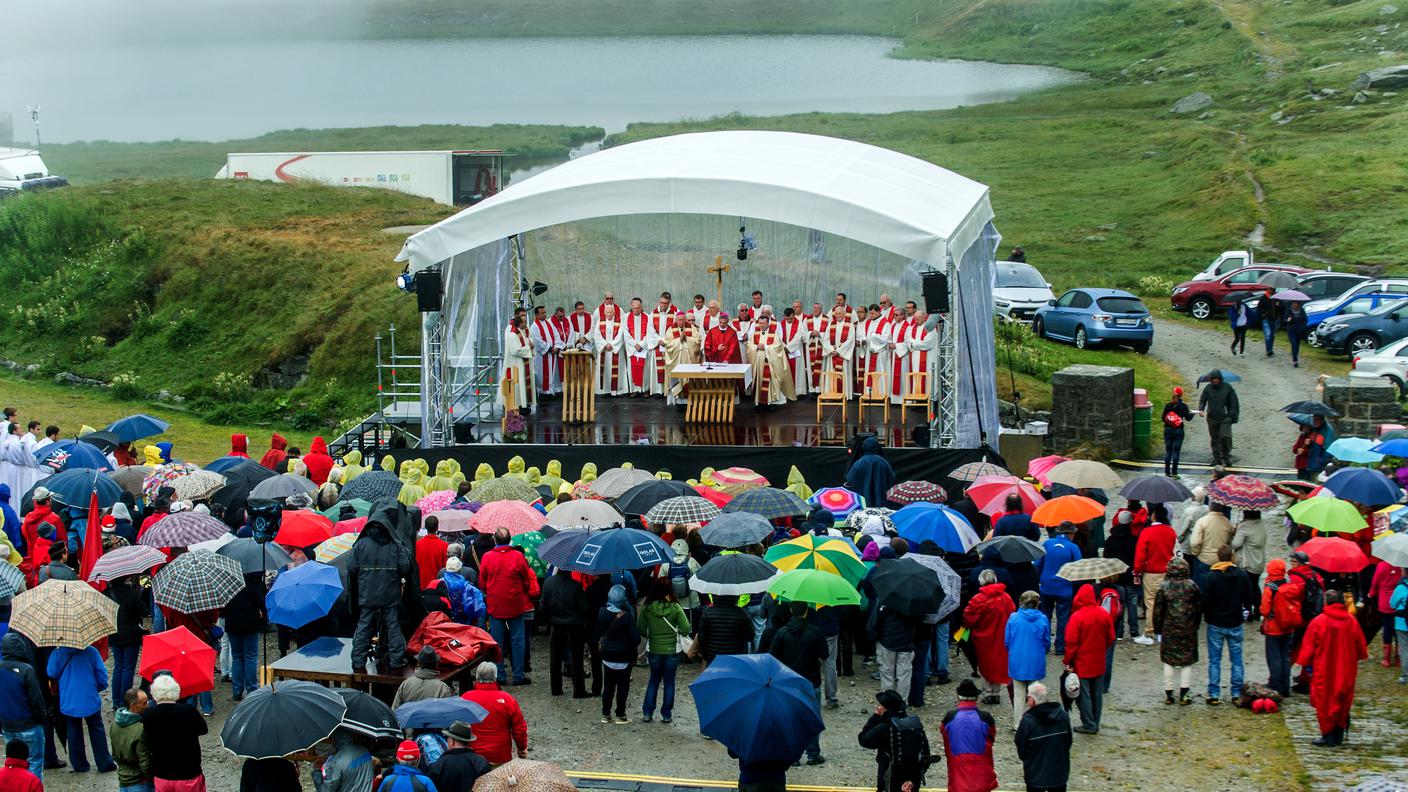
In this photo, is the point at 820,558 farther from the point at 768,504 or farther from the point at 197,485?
the point at 197,485

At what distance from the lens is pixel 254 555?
38.7 feet

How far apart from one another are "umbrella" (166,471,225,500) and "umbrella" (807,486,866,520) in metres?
5.94

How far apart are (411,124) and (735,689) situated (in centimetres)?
10711

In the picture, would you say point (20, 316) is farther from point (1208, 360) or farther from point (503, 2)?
point (503, 2)

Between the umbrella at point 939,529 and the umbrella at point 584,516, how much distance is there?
2499 millimetres

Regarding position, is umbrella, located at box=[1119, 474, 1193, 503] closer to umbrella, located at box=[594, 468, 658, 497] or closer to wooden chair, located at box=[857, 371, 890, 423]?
umbrella, located at box=[594, 468, 658, 497]

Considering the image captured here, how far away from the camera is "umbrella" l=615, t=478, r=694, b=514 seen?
13.7 m

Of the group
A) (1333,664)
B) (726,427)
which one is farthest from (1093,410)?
(1333,664)

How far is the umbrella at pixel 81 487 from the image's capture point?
14141 millimetres

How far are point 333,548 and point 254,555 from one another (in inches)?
24.6

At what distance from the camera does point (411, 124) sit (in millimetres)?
111125

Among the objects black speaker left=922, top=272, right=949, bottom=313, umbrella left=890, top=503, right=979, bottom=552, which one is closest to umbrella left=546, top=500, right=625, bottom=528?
umbrella left=890, top=503, right=979, bottom=552

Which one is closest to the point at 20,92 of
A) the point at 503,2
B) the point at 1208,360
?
the point at 503,2

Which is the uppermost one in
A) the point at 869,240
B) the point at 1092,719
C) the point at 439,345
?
the point at 869,240
